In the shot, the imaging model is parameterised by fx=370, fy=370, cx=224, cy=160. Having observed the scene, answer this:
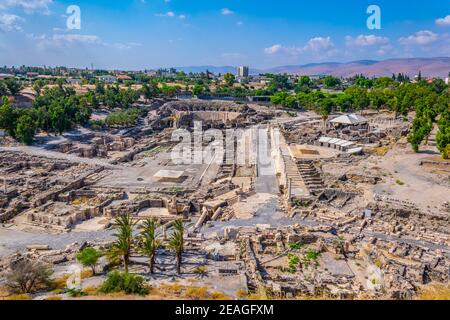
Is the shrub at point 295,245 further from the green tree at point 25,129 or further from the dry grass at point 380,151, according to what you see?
the green tree at point 25,129

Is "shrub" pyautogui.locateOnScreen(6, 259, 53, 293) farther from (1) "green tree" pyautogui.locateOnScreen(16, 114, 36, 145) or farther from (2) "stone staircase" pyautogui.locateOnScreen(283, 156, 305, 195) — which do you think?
(1) "green tree" pyautogui.locateOnScreen(16, 114, 36, 145)

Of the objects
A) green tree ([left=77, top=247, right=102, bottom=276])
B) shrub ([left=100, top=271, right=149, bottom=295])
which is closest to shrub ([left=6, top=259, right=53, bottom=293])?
green tree ([left=77, top=247, right=102, bottom=276])

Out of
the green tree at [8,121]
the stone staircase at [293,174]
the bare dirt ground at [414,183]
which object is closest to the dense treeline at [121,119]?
the green tree at [8,121]

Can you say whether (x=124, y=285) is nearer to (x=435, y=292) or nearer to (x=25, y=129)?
(x=435, y=292)

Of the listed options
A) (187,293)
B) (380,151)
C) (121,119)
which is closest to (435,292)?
(187,293)
